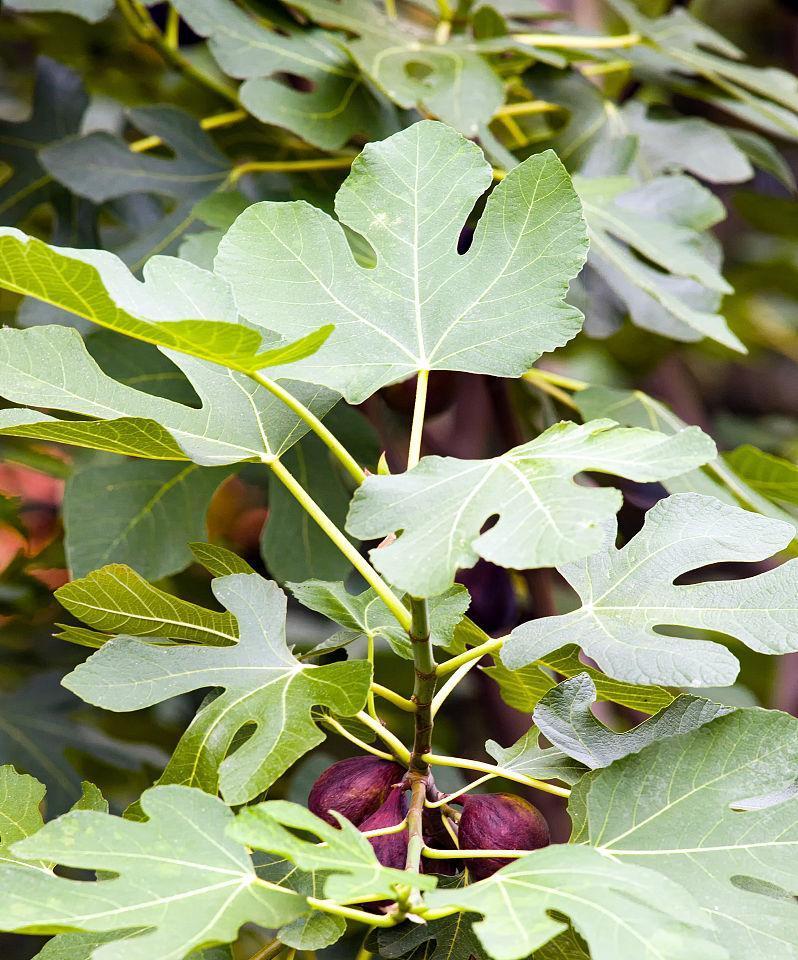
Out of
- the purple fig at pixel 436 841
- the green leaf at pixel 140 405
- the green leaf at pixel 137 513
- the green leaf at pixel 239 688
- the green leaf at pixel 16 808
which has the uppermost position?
the green leaf at pixel 140 405

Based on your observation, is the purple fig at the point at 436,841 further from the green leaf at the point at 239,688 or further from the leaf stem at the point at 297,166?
the leaf stem at the point at 297,166

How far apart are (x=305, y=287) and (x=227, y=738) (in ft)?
0.72

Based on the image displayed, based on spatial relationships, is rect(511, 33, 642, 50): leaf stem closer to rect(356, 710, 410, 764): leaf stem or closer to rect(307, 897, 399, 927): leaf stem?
rect(356, 710, 410, 764): leaf stem

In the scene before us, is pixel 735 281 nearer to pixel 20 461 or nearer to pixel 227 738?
pixel 20 461

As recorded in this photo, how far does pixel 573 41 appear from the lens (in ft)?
3.14

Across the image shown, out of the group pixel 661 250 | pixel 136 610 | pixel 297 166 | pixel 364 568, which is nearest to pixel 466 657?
pixel 364 568

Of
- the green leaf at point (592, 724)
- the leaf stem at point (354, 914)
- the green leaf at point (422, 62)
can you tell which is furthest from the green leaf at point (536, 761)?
the green leaf at point (422, 62)

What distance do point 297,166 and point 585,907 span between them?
2.32ft

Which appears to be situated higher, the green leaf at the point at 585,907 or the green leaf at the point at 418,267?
the green leaf at the point at 418,267

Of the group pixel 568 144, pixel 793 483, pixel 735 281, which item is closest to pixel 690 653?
pixel 793 483

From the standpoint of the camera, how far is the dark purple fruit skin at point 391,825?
0.48 meters

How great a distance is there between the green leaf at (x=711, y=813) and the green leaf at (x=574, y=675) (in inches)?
2.8

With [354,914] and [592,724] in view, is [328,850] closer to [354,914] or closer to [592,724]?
[354,914]

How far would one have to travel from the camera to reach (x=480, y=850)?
492 mm
